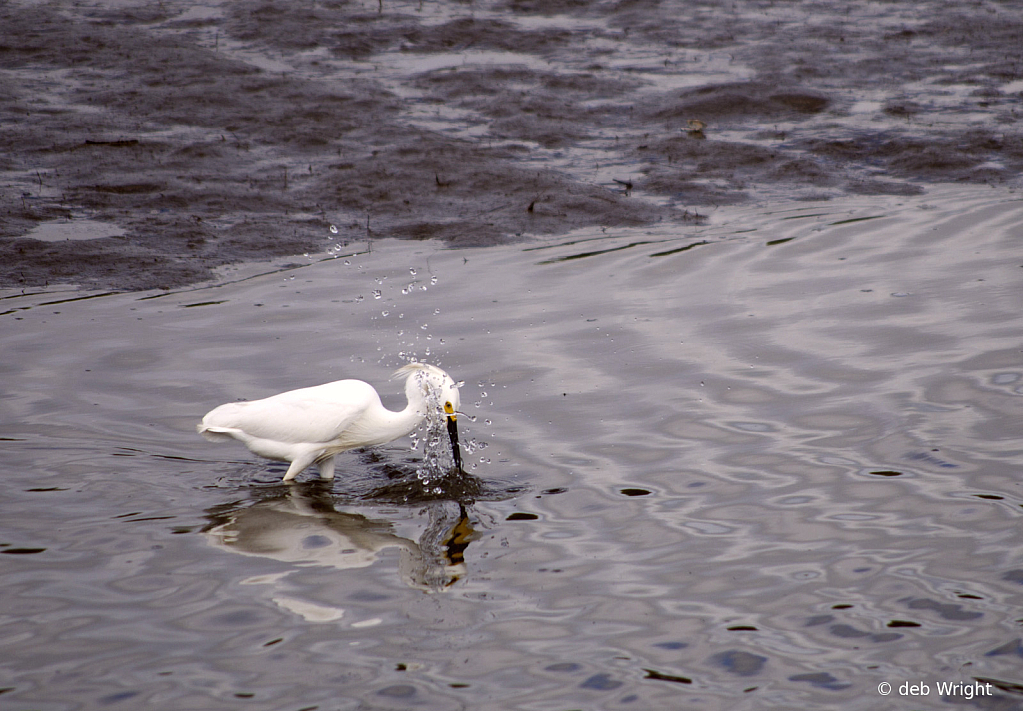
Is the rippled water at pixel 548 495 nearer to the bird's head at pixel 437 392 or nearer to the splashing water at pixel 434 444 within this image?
the splashing water at pixel 434 444

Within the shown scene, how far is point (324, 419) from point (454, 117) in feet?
27.2

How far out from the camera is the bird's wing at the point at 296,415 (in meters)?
6.38

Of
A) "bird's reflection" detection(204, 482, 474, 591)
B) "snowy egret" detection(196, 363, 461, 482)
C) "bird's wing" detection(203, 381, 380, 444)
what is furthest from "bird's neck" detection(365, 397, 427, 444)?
"bird's reflection" detection(204, 482, 474, 591)

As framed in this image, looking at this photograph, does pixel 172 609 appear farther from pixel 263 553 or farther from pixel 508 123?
pixel 508 123

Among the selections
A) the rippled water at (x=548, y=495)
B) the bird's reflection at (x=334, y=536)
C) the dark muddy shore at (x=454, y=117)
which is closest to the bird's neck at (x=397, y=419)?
the rippled water at (x=548, y=495)

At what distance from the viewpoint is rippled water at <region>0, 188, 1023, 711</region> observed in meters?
4.50

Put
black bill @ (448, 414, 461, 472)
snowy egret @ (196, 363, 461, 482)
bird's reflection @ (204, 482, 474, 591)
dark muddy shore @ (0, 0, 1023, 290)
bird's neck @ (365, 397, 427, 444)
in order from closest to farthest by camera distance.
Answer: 1. bird's reflection @ (204, 482, 474, 591)
2. black bill @ (448, 414, 461, 472)
3. snowy egret @ (196, 363, 461, 482)
4. bird's neck @ (365, 397, 427, 444)
5. dark muddy shore @ (0, 0, 1023, 290)

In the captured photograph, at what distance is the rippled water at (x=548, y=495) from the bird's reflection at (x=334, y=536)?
0.08ft

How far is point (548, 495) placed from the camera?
605cm

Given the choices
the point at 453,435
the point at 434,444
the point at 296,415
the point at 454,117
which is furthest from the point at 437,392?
the point at 454,117

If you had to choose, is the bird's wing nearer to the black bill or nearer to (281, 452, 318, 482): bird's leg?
(281, 452, 318, 482): bird's leg

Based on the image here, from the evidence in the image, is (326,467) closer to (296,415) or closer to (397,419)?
(296,415)

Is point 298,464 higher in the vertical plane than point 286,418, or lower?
lower

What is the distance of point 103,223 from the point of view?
1066 cm
